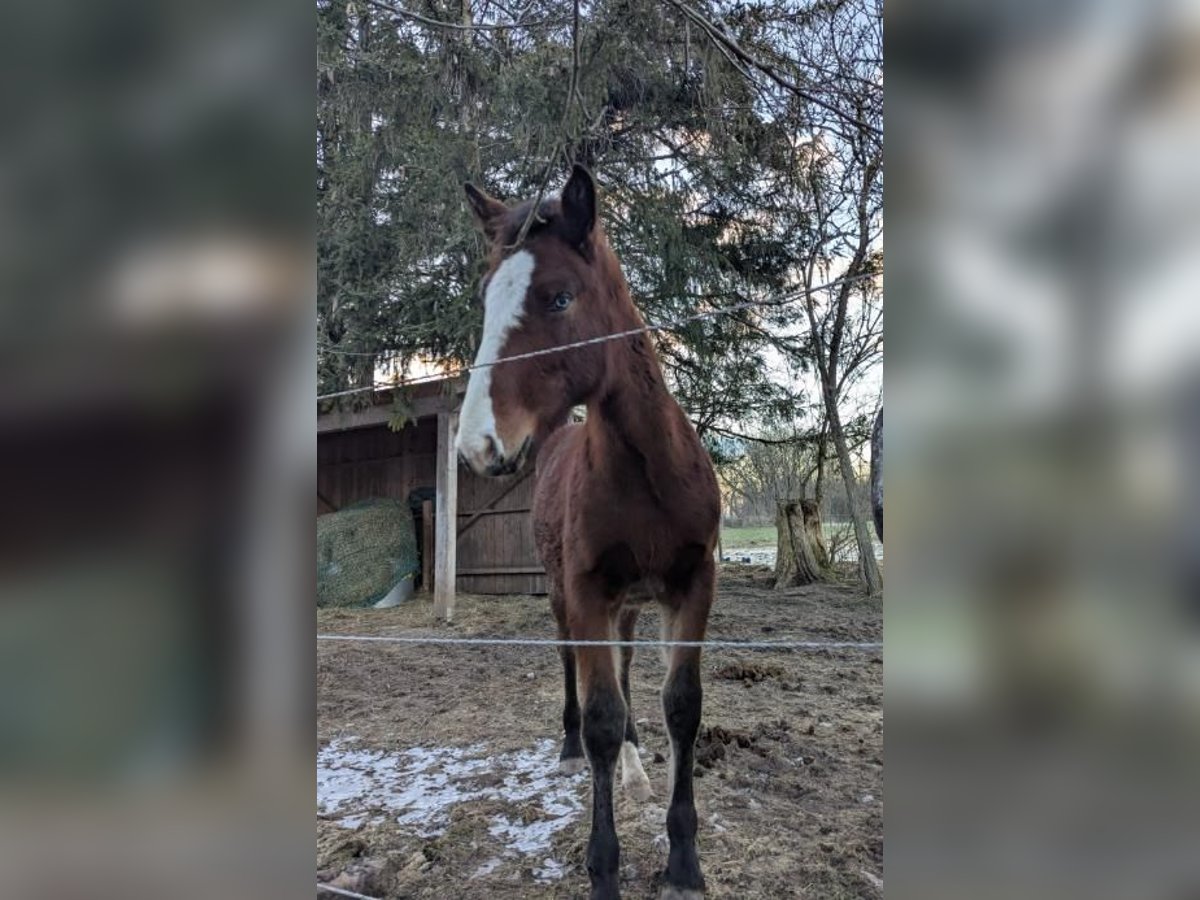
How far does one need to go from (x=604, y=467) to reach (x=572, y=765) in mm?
1494

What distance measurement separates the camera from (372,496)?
27.0 feet

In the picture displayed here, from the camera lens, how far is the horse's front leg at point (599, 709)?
1895mm

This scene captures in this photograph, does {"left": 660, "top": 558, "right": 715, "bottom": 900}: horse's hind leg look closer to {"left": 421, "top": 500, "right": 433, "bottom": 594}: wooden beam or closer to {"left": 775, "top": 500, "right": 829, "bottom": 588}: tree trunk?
{"left": 775, "top": 500, "right": 829, "bottom": 588}: tree trunk

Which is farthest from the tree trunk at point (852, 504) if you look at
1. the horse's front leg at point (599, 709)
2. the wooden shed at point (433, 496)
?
the horse's front leg at point (599, 709)

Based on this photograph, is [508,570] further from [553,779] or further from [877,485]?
[877,485]

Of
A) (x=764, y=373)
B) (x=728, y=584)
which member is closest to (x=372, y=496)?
(x=728, y=584)

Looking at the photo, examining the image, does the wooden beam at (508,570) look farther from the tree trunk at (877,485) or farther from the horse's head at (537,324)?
the horse's head at (537,324)

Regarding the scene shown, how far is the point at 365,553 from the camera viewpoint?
7.38 m
